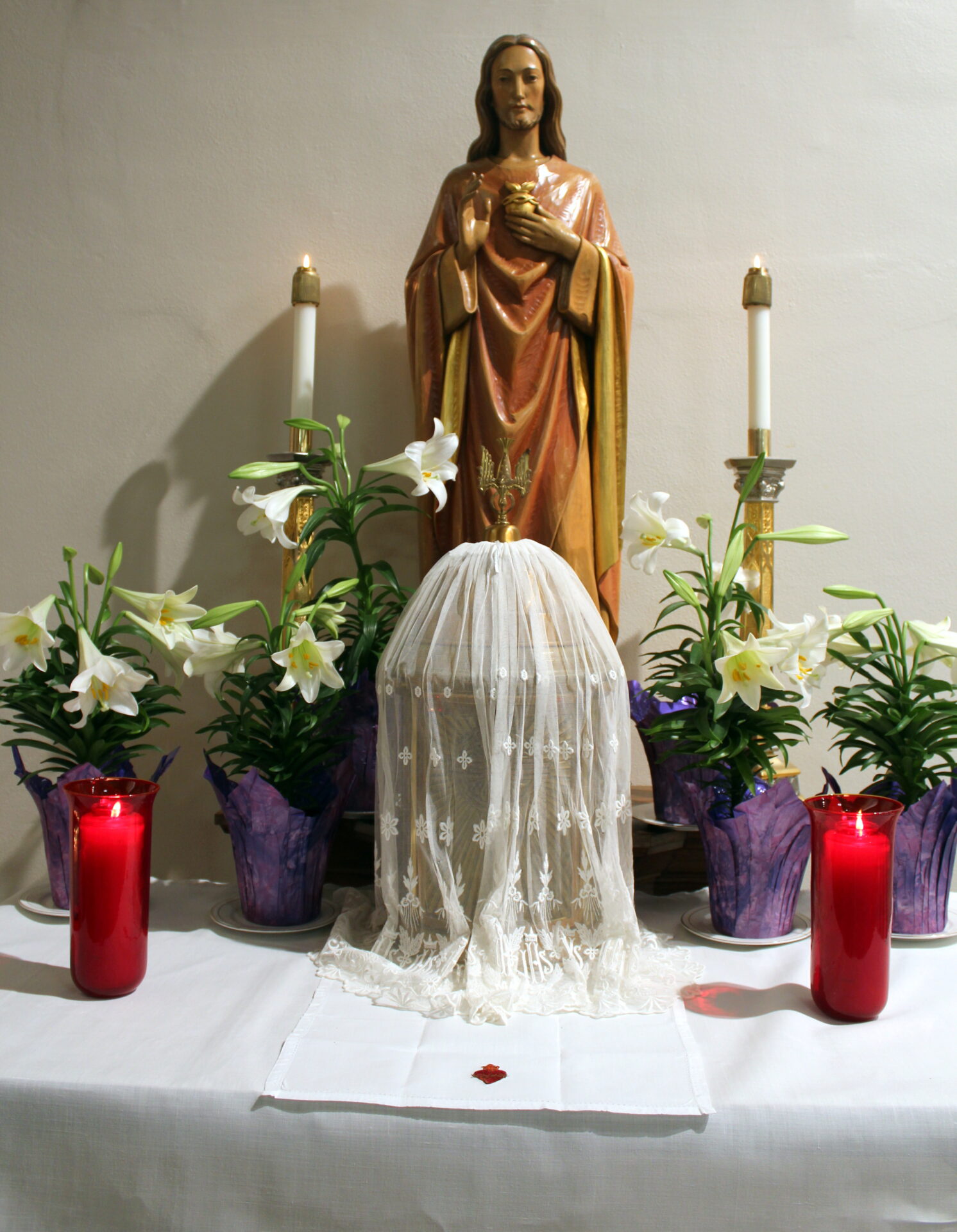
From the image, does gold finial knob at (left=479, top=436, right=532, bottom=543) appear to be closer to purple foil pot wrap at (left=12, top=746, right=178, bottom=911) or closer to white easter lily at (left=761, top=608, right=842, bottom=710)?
white easter lily at (left=761, top=608, right=842, bottom=710)

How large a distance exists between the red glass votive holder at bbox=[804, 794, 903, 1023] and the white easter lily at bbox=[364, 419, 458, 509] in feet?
1.99

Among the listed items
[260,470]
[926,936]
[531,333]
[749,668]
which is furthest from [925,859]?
[260,470]

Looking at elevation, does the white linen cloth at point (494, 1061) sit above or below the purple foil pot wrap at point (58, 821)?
below

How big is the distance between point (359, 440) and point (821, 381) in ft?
2.43

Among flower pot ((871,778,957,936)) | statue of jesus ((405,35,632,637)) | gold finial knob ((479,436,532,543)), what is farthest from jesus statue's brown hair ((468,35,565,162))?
flower pot ((871,778,957,936))

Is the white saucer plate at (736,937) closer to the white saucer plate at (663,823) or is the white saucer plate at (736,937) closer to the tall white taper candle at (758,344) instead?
the white saucer plate at (663,823)

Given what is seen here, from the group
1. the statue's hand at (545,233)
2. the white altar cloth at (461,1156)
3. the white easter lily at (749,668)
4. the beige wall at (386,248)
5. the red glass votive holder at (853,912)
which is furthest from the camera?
the beige wall at (386,248)

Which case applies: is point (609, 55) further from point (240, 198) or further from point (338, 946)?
point (338, 946)

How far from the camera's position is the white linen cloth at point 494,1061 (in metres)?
0.81

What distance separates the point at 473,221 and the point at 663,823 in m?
0.85

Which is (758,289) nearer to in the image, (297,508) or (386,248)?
(386,248)

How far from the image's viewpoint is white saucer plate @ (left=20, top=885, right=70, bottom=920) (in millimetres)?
1232

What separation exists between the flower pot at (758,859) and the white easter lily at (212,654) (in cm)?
61

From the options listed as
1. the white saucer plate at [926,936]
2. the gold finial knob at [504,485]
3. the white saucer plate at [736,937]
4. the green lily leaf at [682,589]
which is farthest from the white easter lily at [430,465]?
the white saucer plate at [926,936]
